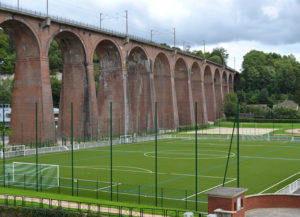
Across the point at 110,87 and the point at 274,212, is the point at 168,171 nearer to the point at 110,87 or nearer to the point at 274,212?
the point at 274,212

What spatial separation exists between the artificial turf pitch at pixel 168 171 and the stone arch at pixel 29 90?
4610mm

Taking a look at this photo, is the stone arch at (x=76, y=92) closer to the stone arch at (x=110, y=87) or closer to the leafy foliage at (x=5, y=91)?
the stone arch at (x=110, y=87)

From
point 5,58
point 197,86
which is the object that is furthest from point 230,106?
point 5,58

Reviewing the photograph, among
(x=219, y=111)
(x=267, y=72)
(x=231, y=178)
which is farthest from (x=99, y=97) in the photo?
(x=267, y=72)

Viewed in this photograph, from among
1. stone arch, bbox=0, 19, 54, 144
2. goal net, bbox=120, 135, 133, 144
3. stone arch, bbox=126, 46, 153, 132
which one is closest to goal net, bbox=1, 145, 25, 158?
stone arch, bbox=0, 19, 54, 144

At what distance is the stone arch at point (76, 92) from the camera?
60.4 metres

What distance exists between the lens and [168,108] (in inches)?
3351

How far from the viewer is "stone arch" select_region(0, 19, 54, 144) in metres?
51.8

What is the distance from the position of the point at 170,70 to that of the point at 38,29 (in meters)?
37.6

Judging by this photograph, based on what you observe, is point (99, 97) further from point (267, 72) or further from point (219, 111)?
point (267, 72)

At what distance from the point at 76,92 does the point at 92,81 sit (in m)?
2.77

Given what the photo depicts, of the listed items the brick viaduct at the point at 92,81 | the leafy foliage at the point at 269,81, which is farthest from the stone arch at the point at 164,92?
the leafy foliage at the point at 269,81

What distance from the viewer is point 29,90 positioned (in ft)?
172

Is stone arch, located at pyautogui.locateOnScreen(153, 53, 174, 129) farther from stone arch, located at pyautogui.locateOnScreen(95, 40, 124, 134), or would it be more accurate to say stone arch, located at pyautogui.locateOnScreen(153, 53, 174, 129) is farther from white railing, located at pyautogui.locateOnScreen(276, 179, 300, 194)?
white railing, located at pyautogui.locateOnScreen(276, 179, 300, 194)
